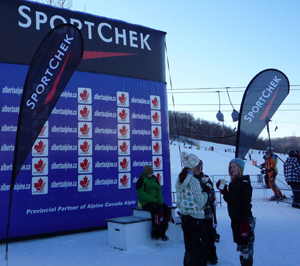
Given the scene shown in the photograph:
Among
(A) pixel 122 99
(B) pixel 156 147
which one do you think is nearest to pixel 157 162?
(B) pixel 156 147

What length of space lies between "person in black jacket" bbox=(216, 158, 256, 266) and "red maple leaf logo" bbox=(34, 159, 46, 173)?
13.6 feet

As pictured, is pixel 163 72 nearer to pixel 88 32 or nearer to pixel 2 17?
pixel 88 32

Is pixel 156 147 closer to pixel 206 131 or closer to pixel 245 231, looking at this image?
pixel 245 231

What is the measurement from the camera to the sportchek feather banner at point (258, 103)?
6.17 m

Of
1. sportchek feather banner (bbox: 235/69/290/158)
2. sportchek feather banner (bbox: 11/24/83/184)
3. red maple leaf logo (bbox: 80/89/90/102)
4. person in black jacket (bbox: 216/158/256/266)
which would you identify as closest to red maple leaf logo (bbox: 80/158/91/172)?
red maple leaf logo (bbox: 80/89/90/102)

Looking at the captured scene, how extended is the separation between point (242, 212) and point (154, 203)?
2.39m

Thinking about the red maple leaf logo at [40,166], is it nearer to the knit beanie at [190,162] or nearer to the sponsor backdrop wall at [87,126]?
the sponsor backdrop wall at [87,126]

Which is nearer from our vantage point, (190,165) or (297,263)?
(190,165)

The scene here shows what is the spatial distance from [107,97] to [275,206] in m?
6.29

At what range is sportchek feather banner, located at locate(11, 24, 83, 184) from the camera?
4828 millimetres

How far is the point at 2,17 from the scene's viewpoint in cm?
677

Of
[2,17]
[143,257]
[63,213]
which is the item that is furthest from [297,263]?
[2,17]

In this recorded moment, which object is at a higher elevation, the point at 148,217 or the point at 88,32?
the point at 88,32

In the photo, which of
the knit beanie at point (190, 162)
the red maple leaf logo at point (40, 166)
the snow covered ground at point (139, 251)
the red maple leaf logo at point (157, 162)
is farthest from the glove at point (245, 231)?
the red maple leaf logo at point (157, 162)
